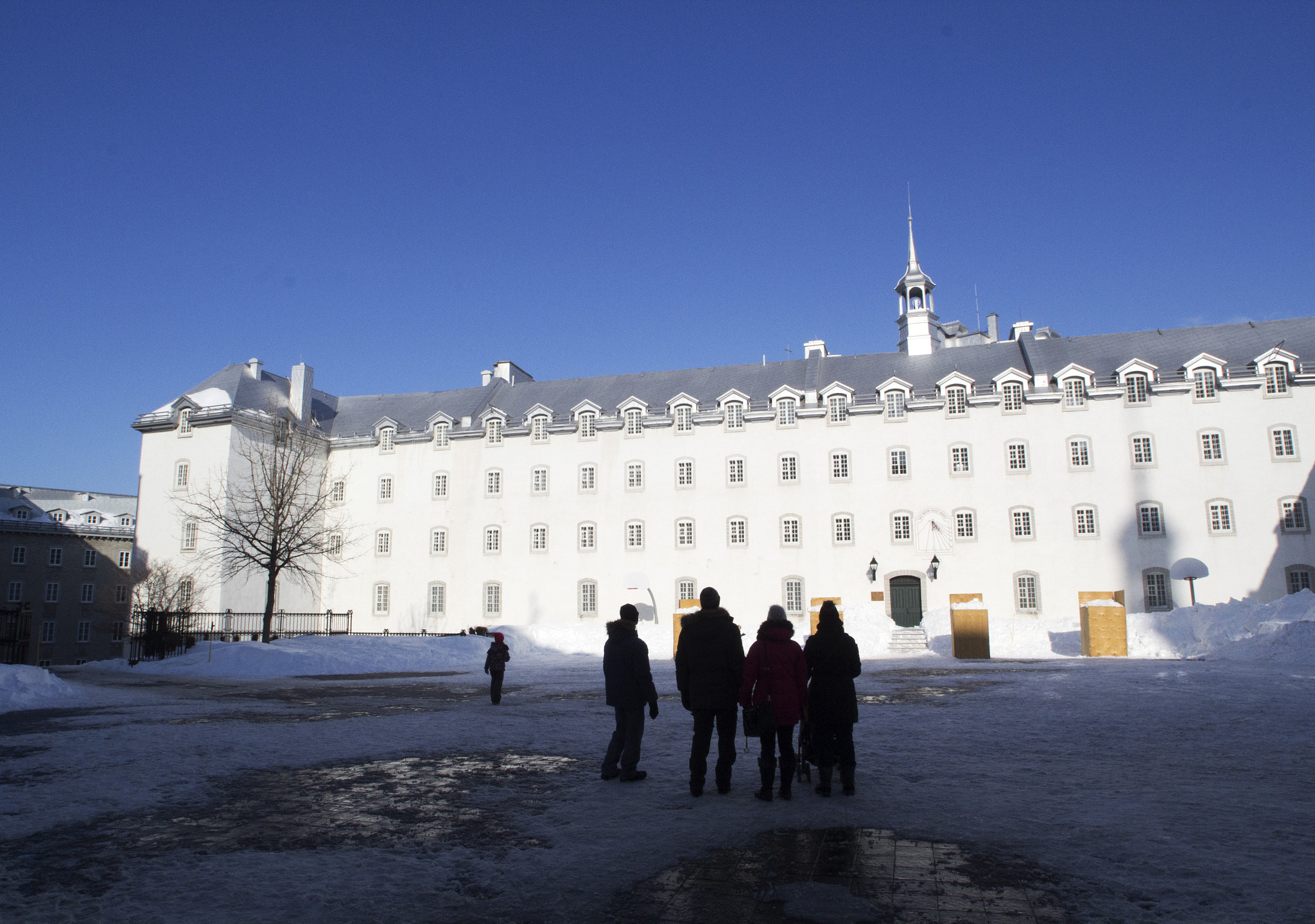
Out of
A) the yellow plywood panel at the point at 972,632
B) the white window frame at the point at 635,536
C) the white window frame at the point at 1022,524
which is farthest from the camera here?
the white window frame at the point at 635,536

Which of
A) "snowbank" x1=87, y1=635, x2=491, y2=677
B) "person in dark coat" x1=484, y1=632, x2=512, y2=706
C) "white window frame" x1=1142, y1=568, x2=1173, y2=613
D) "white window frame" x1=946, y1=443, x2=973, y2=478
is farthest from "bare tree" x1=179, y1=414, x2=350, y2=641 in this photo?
"white window frame" x1=1142, y1=568, x2=1173, y2=613

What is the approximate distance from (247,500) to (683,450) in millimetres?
22273

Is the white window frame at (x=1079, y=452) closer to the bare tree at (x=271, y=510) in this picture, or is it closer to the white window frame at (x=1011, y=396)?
the white window frame at (x=1011, y=396)

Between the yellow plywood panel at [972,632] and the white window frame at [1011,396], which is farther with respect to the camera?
the white window frame at [1011,396]

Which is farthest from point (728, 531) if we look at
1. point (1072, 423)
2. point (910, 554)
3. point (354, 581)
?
point (354, 581)

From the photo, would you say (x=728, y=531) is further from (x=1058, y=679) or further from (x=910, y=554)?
(x=1058, y=679)

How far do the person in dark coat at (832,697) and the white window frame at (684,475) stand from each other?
118ft

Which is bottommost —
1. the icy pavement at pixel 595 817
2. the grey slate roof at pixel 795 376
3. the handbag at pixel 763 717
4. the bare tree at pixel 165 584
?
the icy pavement at pixel 595 817

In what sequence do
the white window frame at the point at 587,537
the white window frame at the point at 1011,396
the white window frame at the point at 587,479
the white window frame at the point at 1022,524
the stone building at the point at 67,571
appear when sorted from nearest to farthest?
the white window frame at the point at 1022,524, the white window frame at the point at 1011,396, the white window frame at the point at 587,537, the white window frame at the point at 587,479, the stone building at the point at 67,571

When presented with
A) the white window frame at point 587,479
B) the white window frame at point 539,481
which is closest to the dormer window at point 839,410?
the white window frame at point 587,479

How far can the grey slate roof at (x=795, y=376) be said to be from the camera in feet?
136

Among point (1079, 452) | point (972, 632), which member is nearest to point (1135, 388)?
point (1079, 452)

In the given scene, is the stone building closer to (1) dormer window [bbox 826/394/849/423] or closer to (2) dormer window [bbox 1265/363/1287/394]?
(1) dormer window [bbox 826/394/849/423]

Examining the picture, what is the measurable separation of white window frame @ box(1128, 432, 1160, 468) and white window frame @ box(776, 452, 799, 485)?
49.0 ft
